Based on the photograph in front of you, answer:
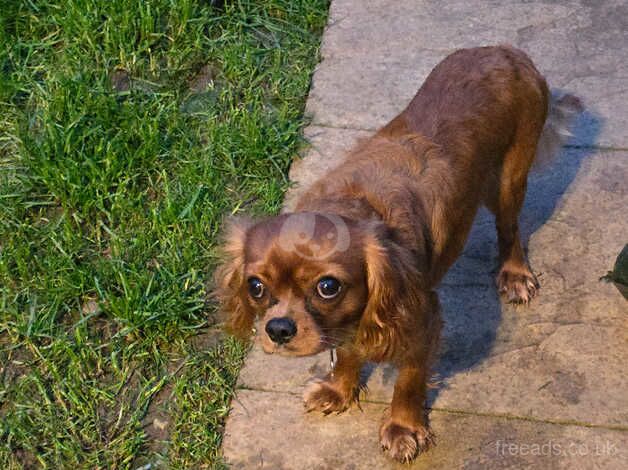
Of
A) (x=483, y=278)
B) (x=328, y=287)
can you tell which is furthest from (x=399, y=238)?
(x=483, y=278)

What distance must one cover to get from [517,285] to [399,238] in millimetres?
1113

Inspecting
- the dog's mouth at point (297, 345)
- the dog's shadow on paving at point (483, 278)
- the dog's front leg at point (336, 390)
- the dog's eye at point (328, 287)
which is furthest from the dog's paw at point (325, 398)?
the dog's eye at point (328, 287)

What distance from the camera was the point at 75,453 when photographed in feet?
12.2

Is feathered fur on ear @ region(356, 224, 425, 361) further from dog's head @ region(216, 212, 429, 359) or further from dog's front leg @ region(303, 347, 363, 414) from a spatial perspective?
dog's front leg @ region(303, 347, 363, 414)

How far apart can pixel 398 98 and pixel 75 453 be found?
270cm

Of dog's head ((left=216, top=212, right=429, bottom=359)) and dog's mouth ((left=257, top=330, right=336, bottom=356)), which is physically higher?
dog's head ((left=216, top=212, right=429, bottom=359))

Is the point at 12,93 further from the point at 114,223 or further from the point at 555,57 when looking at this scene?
the point at 555,57

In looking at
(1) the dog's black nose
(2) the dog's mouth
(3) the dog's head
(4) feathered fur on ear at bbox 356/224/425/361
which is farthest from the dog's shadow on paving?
(1) the dog's black nose

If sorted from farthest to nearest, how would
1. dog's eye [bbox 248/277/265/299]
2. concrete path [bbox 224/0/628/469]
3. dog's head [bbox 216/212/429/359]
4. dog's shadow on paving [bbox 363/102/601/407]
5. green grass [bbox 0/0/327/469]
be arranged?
dog's shadow on paving [bbox 363/102/601/407] → green grass [bbox 0/0/327/469] → concrete path [bbox 224/0/628/469] → dog's eye [bbox 248/277/265/299] → dog's head [bbox 216/212/429/359]

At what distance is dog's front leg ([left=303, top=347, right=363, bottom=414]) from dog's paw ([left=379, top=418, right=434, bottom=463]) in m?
0.21

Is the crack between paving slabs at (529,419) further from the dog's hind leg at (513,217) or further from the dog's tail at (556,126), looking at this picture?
the dog's tail at (556,126)

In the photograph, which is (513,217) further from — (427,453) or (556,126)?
(427,453)

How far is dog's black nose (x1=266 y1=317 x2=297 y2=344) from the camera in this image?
3076mm

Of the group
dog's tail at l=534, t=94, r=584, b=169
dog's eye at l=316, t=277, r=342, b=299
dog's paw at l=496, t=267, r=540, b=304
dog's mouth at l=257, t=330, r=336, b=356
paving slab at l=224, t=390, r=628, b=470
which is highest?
dog's eye at l=316, t=277, r=342, b=299
